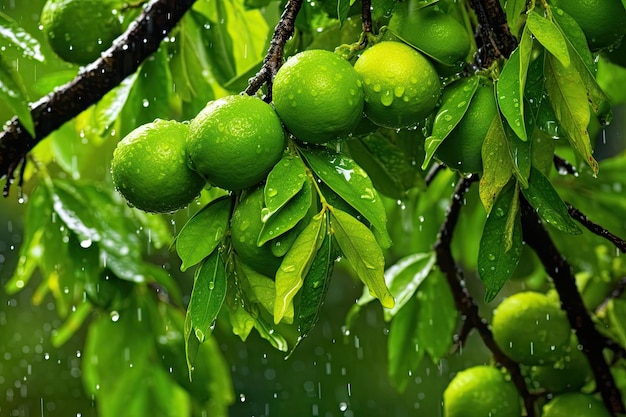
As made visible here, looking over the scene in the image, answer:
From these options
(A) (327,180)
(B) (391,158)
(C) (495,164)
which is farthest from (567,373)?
(A) (327,180)

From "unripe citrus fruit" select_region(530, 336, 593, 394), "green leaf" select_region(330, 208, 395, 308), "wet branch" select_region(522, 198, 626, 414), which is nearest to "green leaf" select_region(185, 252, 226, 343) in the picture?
"green leaf" select_region(330, 208, 395, 308)

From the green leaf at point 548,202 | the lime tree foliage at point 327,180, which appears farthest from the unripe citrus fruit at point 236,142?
the green leaf at point 548,202

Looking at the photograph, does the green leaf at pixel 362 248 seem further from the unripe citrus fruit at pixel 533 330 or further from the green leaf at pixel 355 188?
the unripe citrus fruit at pixel 533 330

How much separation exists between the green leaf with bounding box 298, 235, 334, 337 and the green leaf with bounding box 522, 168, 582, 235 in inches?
8.4

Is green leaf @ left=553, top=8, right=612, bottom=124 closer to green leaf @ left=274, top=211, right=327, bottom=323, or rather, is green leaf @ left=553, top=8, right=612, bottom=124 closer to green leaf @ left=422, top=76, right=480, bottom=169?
green leaf @ left=422, top=76, right=480, bottom=169

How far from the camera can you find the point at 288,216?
0.75m

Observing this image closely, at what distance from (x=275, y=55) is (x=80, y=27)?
54cm

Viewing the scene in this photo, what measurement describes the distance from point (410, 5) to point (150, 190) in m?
0.32

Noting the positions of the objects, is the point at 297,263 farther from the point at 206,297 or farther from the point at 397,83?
the point at 397,83

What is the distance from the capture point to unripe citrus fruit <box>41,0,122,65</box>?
1258mm

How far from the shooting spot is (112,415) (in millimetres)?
1825

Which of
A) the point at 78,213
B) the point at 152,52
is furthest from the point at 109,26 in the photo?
the point at 78,213

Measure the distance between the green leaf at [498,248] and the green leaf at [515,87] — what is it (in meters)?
0.11

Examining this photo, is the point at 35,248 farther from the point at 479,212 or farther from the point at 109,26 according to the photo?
the point at 479,212
